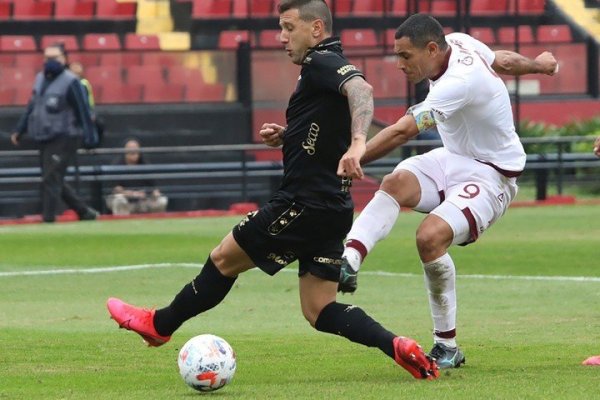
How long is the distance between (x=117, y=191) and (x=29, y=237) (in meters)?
4.19

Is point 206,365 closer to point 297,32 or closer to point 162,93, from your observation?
point 297,32

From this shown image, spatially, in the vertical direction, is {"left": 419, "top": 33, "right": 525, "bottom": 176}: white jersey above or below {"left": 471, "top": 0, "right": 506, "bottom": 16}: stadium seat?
above

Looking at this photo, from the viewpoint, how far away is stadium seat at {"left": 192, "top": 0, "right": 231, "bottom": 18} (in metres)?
26.8

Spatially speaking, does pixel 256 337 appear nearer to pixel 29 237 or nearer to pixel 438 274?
pixel 438 274

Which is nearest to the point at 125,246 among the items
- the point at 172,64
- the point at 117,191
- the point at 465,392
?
the point at 117,191

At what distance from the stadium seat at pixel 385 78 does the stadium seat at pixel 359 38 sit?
1.30 feet

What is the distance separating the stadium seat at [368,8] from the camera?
26484 mm

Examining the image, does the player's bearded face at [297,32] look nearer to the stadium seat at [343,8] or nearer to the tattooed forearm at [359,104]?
the tattooed forearm at [359,104]

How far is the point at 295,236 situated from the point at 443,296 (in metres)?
1.25

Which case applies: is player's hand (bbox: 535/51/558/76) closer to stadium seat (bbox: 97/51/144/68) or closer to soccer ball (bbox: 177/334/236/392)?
soccer ball (bbox: 177/334/236/392)

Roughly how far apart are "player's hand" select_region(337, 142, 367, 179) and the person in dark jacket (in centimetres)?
1455

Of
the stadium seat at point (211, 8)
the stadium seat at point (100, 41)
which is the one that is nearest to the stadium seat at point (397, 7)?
the stadium seat at point (211, 8)

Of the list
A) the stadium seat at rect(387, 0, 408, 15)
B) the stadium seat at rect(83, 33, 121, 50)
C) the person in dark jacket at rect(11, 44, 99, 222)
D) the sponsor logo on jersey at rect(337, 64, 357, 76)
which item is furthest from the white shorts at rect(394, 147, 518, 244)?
the stadium seat at rect(83, 33, 121, 50)

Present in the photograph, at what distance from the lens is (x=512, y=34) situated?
2639cm
